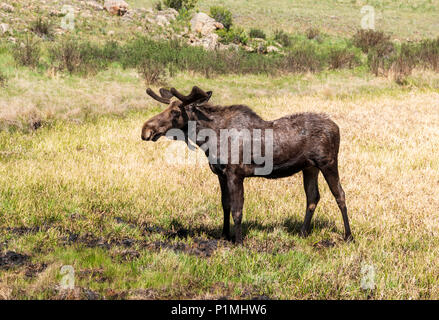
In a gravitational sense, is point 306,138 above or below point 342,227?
above

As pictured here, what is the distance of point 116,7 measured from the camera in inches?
1315

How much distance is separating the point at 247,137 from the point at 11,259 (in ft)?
10.4

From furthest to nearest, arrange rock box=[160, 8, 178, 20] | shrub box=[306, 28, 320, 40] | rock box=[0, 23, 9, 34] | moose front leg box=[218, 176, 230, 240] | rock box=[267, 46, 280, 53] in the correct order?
shrub box=[306, 28, 320, 40]
rock box=[160, 8, 178, 20]
rock box=[267, 46, 280, 53]
rock box=[0, 23, 9, 34]
moose front leg box=[218, 176, 230, 240]

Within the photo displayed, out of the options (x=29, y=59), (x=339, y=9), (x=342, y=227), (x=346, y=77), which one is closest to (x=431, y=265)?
(x=342, y=227)

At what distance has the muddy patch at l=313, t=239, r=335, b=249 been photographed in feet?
19.5

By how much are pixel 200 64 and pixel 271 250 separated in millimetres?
16302

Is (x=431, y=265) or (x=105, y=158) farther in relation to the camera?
(x=105, y=158)

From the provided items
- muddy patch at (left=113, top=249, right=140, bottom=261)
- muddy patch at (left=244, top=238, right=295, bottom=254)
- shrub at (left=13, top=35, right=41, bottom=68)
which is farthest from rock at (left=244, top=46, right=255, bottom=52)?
muddy patch at (left=113, top=249, right=140, bottom=261)

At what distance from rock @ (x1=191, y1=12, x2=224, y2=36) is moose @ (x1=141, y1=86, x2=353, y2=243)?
25805 mm

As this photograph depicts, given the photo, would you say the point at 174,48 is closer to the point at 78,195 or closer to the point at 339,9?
the point at 78,195

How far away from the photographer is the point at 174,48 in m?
24.2

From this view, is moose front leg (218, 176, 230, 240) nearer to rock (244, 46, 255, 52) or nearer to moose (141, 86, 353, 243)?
moose (141, 86, 353, 243)

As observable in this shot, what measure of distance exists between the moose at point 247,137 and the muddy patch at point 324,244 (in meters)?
0.58

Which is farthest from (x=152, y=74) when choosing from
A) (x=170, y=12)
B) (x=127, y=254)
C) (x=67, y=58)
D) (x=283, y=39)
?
(x=170, y=12)
